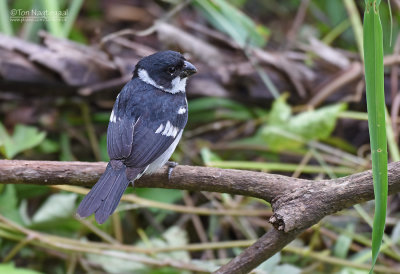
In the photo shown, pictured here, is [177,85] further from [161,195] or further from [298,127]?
[298,127]

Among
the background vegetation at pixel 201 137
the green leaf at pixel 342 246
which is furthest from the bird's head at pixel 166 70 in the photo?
the green leaf at pixel 342 246

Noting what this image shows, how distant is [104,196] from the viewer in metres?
2.12

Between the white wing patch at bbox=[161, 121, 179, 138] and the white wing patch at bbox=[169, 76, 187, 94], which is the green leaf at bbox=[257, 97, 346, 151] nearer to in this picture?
the white wing patch at bbox=[169, 76, 187, 94]

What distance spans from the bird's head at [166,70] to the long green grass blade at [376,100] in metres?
1.46

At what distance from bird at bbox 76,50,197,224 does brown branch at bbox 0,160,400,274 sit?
9 cm

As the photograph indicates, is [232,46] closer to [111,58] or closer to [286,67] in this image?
[286,67]

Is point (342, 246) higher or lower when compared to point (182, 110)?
lower

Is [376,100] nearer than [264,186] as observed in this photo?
Yes

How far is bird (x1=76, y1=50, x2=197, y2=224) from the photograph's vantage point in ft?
7.03

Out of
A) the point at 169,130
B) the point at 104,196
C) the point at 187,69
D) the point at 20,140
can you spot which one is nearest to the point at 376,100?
the point at 104,196

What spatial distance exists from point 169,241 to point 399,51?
2279mm

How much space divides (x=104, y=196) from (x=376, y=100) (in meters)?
1.08

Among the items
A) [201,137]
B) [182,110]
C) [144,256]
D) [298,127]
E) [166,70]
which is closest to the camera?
[182,110]

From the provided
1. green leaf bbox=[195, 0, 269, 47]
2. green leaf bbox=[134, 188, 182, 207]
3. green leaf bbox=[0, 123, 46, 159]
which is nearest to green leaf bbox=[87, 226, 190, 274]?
green leaf bbox=[134, 188, 182, 207]
